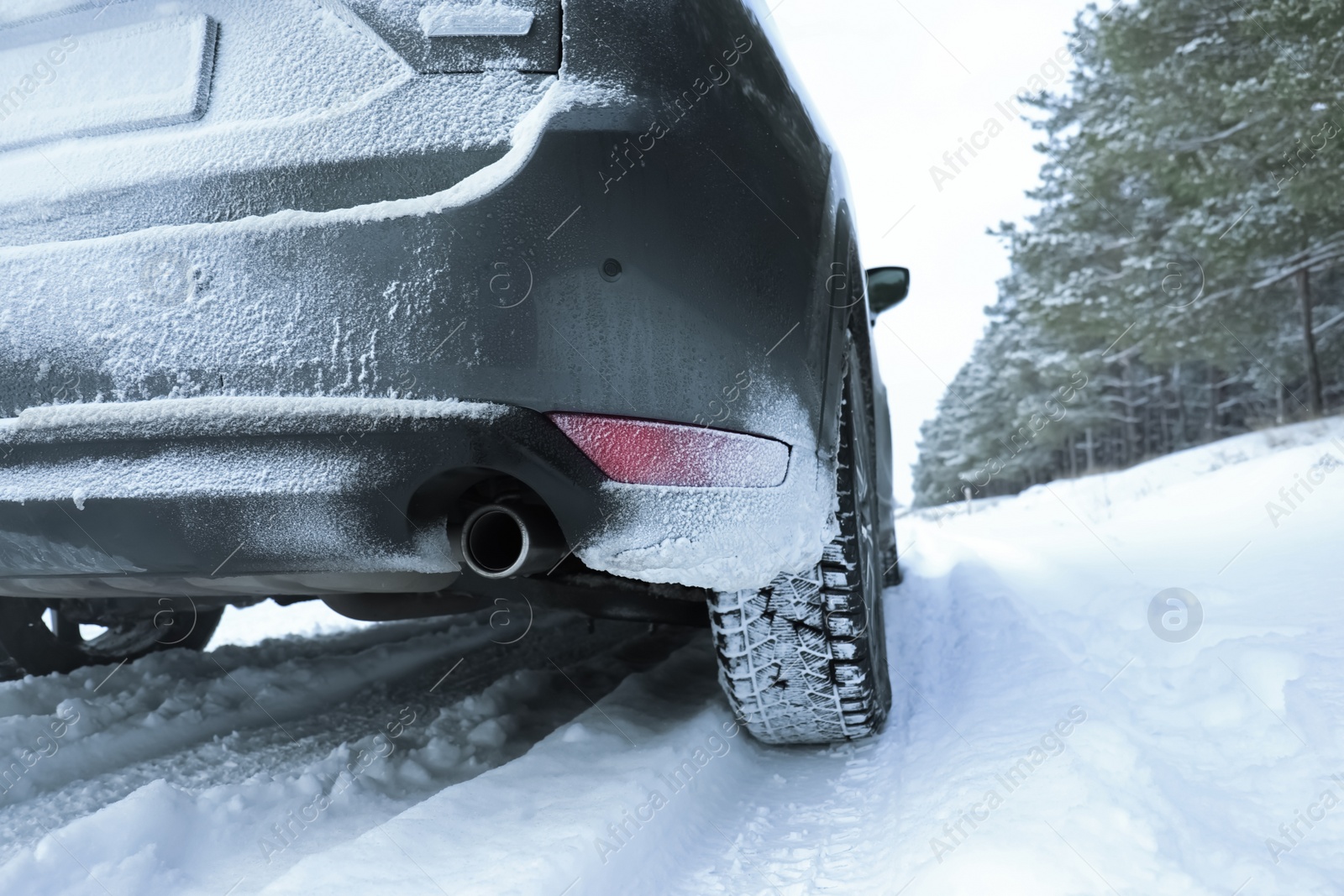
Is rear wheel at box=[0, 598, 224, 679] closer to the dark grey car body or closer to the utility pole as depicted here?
the dark grey car body

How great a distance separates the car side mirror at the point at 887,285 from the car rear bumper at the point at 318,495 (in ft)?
4.26

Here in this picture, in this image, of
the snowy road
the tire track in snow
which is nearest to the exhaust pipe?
the snowy road

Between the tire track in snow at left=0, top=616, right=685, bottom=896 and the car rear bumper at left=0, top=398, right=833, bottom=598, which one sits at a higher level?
the car rear bumper at left=0, top=398, right=833, bottom=598

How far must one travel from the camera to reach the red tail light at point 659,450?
1.06 meters

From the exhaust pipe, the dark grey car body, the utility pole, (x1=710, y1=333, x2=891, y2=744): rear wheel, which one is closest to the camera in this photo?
the dark grey car body

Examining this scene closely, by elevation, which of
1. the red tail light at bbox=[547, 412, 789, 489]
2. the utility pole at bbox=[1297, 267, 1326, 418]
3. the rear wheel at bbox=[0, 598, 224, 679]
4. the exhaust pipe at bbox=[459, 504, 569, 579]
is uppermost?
the utility pole at bbox=[1297, 267, 1326, 418]

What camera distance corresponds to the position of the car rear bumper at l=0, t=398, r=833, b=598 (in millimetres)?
1029

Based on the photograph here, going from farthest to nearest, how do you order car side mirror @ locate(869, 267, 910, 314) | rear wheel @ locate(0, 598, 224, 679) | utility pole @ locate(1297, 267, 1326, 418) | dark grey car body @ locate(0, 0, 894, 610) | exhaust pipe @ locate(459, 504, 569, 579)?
1. utility pole @ locate(1297, 267, 1326, 418)
2. car side mirror @ locate(869, 267, 910, 314)
3. rear wheel @ locate(0, 598, 224, 679)
4. exhaust pipe @ locate(459, 504, 569, 579)
5. dark grey car body @ locate(0, 0, 894, 610)

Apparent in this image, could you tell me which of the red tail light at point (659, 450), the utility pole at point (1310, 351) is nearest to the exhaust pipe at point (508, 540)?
the red tail light at point (659, 450)

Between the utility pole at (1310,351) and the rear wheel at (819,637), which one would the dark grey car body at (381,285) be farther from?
the utility pole at (1310,351)

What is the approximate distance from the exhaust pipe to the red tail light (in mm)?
145

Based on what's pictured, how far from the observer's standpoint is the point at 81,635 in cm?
235

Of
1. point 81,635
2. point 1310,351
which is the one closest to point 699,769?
point 81,635

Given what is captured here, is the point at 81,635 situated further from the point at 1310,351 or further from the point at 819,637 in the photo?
the point at 1310,351
